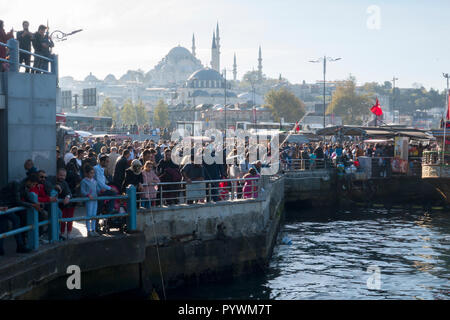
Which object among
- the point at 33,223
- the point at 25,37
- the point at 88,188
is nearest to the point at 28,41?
the point at 25,37

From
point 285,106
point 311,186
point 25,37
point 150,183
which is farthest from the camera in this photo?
point 285,106

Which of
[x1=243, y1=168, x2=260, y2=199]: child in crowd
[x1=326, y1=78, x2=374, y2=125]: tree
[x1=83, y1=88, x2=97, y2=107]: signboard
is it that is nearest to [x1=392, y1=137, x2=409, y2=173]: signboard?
[x1=243, y1=168, x2=260, y2=199]: child in crowd

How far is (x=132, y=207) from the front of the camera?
1251cm

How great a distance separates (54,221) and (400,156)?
82.7 feet

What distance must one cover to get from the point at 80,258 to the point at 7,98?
3.86 meters

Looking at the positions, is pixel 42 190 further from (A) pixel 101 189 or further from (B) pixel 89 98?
(B) pixel 89 98

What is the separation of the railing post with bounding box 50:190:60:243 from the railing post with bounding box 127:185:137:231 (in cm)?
171

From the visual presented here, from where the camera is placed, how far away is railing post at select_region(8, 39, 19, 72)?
12.9 meters

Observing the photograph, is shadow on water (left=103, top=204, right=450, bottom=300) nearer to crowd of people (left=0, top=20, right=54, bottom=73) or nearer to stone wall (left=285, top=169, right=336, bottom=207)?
stone wall (left=285, top=169, right=336, bottom=207)

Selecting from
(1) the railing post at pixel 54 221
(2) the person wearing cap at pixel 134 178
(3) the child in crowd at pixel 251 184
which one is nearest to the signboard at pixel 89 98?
(3) the child in crowd at pixel 251 184

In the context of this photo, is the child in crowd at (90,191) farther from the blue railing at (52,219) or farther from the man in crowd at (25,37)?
the man in crowd at (25,37)
